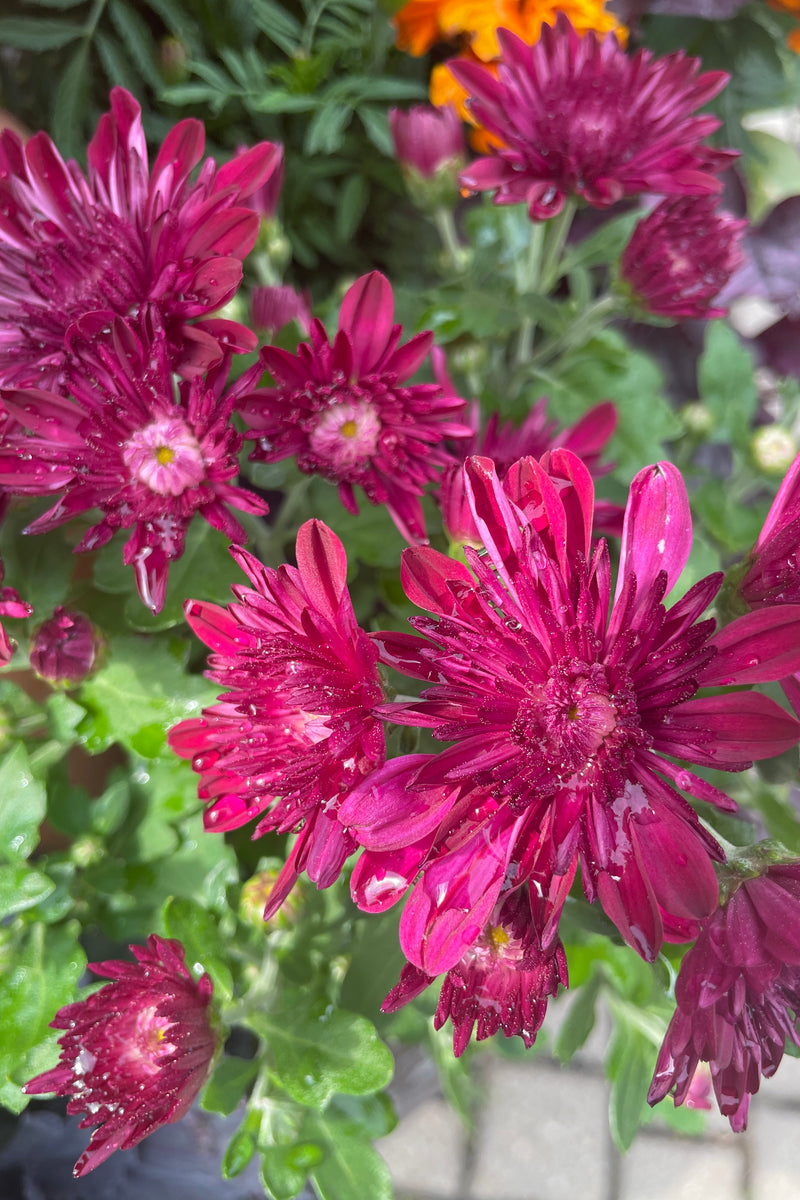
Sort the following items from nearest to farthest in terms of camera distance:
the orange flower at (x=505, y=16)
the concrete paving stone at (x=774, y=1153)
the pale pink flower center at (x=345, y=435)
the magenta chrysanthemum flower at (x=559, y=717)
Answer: the magenta chrysanthemum flower at (x=559, y=717) < the pale pink flower center at (x=345, y=435) < the orange flower at (x=505, y=16) < the concrete paving stone at (x=774, y=1153)

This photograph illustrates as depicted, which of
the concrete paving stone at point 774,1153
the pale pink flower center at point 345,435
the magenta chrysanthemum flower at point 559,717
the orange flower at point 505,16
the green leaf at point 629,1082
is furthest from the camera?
the concrete paving stone at point 774,1153

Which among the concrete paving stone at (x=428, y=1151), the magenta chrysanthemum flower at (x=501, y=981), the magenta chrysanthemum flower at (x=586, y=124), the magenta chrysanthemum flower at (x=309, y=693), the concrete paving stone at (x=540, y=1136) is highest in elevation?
the magenta chrysanthemum flower at (x=586, y=124)

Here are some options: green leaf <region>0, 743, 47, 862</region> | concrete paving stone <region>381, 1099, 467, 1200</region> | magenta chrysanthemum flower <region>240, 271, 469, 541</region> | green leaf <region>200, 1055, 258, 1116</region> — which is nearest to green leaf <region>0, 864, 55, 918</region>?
green leaf <region>0, 743, 47, 862</region>

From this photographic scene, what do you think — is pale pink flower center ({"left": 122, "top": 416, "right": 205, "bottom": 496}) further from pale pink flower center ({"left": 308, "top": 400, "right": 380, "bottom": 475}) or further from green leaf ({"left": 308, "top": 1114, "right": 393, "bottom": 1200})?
green leaf ({"left": 308, "top": 1114, "right": 393, "bottom": 1200})

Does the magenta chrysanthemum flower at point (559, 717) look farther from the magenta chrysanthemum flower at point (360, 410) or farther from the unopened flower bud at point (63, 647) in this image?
the unopened flower bud at point (63, 647)

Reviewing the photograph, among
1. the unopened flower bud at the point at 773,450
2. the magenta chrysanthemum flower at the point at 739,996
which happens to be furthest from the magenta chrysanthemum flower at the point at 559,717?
the unopened flower bud at the point at 773,450

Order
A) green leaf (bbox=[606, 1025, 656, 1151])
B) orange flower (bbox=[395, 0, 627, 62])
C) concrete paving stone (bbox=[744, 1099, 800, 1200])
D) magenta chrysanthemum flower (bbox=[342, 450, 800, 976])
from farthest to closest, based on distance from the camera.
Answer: concrete paving stone (bbox=[744, 1099, 800, 1200])
orange flower (bbox=[395, 0, 627, 62])
green leaf (bbox=[606, 1025, 656, 1151])
magenta chrysanthemum flower (bbox=[342, 450, 800, 976])
